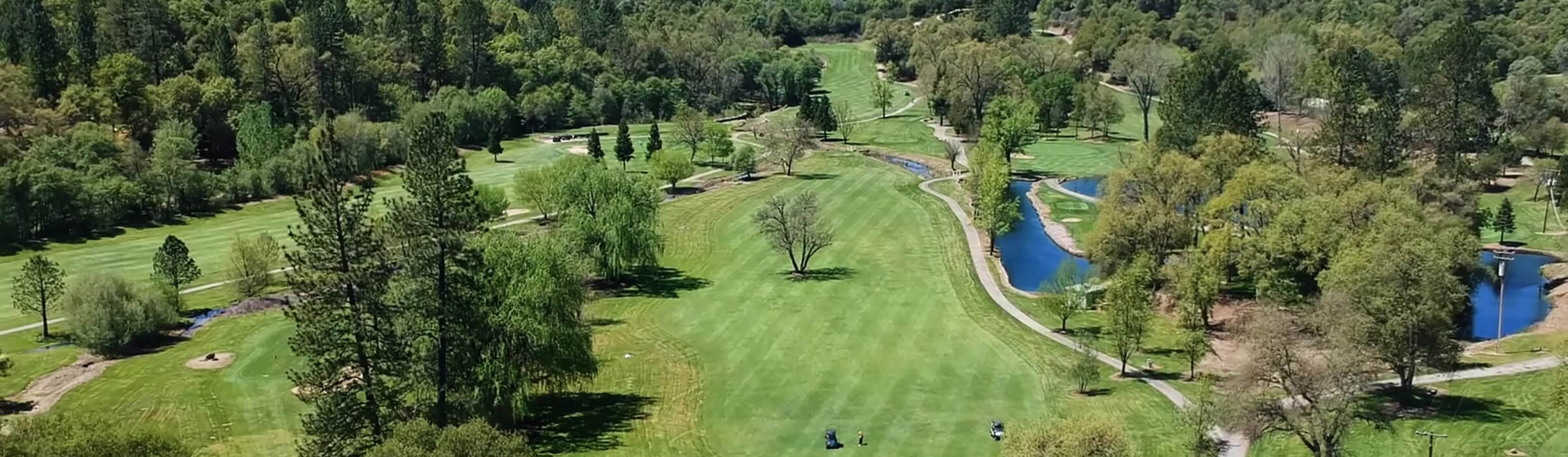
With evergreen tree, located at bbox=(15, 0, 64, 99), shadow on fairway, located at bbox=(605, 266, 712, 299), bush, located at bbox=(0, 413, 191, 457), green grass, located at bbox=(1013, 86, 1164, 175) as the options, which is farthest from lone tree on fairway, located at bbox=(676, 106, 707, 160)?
bush, located at bbox=(0, 413, 191, 457)

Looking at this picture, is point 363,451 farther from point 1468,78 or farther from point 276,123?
point 1468,78

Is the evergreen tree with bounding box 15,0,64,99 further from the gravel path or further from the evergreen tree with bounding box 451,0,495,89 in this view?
the gravel path

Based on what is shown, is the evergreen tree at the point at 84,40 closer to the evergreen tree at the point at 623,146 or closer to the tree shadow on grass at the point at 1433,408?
the evergreen tree at the point at 623,146

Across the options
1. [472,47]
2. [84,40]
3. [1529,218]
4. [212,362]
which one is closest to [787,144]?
[472,47]

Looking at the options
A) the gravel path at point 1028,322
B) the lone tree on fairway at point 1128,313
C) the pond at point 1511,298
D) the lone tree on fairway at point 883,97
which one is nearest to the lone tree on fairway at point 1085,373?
the lone tree on fairway at point 1128,313

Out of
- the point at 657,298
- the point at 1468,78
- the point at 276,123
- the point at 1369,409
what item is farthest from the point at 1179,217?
the point at 276,123
